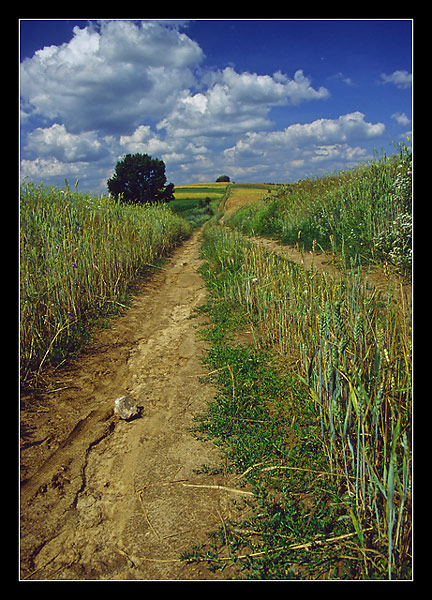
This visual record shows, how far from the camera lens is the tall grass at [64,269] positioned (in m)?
3.73

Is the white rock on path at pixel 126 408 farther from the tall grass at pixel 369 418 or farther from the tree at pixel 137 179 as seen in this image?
the tree at pixel 137 179

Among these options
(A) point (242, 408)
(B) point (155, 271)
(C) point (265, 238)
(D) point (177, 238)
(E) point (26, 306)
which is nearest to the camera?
(A) point (242, 408)

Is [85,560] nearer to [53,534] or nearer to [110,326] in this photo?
[53,534]

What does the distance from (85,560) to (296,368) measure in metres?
2.08

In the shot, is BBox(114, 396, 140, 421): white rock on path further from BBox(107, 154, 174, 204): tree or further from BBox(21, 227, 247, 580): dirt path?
BBox(107, 154, 174, 204): tree

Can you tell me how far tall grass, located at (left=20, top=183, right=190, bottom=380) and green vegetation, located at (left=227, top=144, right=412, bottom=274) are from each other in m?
2.80

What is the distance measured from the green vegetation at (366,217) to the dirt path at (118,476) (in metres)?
2.35

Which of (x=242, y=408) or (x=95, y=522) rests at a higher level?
(x=242, y=408)

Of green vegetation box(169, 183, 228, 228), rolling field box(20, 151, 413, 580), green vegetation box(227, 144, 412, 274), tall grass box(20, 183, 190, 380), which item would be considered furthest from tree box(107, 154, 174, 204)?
rolling field box(20, 151, 413, 580)

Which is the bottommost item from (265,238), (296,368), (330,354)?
(296,368)

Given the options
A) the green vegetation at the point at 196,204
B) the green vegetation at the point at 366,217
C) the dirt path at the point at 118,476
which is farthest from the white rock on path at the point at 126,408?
the green vegetation at the point at 196,204

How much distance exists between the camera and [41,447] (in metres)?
2.60

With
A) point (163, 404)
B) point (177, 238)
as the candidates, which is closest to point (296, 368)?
point (163, 404)


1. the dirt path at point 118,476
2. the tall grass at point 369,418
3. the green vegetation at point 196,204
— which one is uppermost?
the green vegetation at point 196,204
